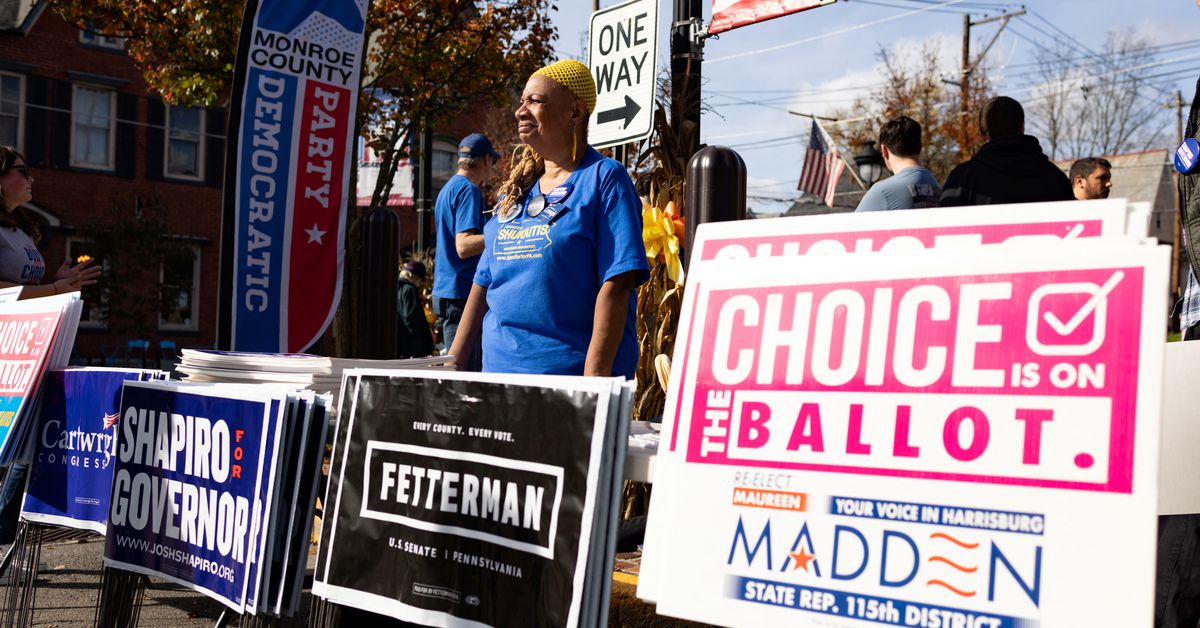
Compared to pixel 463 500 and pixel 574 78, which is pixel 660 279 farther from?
pixel 463 500

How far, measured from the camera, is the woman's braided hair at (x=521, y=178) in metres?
3.47

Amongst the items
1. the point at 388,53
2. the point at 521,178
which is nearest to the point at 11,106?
the point at 388,53

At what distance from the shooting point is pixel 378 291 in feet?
24.1

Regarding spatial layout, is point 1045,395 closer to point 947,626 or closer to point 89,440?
point 947,626

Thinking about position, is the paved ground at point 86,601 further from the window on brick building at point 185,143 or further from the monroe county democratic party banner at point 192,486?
the window on brick building at point 185,143

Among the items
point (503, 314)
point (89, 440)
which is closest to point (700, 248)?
point (503, 314)

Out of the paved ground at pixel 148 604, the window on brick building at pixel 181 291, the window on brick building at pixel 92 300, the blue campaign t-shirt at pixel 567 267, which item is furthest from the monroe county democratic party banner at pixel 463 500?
the window on brick building at pixel 181 291

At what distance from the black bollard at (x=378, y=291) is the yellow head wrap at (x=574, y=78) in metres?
4.14

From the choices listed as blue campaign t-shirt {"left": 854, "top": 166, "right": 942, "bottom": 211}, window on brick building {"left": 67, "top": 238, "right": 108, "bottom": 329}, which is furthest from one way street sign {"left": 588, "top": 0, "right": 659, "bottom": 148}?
window on brick building {"left": 67, "top": 238, "right": 108, "bottom": 329}

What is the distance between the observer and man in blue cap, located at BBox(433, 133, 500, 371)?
210 inches

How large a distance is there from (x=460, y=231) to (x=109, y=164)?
24940 mm

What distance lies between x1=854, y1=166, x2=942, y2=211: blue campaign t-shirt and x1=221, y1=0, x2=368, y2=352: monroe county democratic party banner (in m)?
2.44

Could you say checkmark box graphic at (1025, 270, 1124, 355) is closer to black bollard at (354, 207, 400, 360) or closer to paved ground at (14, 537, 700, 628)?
paved ground at (14, 537, 700, 628)

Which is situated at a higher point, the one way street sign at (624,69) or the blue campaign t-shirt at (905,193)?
the one way street sign at (624,69)
